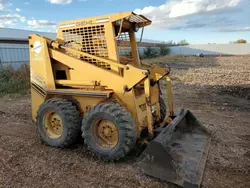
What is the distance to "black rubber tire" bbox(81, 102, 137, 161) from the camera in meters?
3.47

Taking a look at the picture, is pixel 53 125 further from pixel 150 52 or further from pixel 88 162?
pixel 150 52

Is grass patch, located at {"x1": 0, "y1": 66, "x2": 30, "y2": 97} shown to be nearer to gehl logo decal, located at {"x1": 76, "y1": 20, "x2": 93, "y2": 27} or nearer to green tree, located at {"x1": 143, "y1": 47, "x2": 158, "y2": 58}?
gehl logo decal, located at {"x1": 76, "y1": 20, "x2": 93, "y2": 27}

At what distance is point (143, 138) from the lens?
154 inches

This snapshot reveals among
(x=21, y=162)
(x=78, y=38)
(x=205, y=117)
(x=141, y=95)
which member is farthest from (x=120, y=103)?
(x=205, y=117)

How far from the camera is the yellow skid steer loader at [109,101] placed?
3471mm

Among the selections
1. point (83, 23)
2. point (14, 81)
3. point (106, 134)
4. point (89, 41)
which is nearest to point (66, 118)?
point (106, 134)

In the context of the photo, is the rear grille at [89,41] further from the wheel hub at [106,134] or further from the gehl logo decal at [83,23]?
the wheel hub at [106,134]

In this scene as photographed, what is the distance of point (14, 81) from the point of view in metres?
10.1

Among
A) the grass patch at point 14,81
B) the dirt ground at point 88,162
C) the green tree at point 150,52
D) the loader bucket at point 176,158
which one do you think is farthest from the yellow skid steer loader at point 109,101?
the green tree at point 150,52

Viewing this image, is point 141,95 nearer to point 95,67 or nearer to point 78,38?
point 95,67

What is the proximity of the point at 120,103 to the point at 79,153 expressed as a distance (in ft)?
3.85

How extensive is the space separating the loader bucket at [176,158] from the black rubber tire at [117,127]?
330 millimetres

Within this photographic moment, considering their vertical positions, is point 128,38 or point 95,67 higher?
point 128,38

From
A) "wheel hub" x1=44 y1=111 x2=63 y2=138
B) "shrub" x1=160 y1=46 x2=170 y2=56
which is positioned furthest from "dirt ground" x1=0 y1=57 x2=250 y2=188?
"shrub" x1=160 y1=46 x2=170 y2=56
